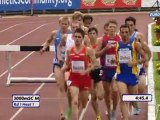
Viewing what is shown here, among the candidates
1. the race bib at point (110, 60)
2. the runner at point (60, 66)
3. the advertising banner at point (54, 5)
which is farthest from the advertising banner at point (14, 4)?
the race bib at point (110, 60)

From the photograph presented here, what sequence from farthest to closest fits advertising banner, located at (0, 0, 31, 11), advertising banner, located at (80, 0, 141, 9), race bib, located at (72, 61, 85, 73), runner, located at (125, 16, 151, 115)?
advertising banner, located at (80, 0, 141, 9) → advertising banner, located at (0, 0, 31, 11) → runner, located at (125, 16, 151, 115) → race bib, located at (72, 61, 85, 73)

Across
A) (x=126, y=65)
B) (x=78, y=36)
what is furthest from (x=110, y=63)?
(x=78, y=36)

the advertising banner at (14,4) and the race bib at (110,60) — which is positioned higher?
the advertising banner at (14,4)

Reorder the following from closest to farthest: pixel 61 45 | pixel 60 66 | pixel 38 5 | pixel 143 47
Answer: pixel 143 47 < pixel 61 45 < pixel 60 66 < pixel 38 5

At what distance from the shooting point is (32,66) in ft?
64.6

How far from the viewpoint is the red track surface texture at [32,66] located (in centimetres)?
1252

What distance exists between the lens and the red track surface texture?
41.1ft

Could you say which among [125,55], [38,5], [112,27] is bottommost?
[125,55]

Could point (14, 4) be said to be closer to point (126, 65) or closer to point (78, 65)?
point (78, 65)

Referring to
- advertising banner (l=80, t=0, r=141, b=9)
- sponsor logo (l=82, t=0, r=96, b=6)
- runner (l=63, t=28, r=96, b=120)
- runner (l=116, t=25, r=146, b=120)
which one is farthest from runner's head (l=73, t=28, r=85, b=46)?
sponsor logo (l=82, t=0, r=96, b=6)

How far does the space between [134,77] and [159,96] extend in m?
3.42

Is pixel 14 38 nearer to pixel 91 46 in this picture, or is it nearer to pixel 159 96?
pixel 159 96

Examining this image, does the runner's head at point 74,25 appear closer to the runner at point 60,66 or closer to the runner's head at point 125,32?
the runner at point 60,66

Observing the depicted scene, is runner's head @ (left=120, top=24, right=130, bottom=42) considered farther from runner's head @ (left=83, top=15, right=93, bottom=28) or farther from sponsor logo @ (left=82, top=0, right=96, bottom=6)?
sponsor logo @ (left=82, top=0, right=96, bottom=6)
